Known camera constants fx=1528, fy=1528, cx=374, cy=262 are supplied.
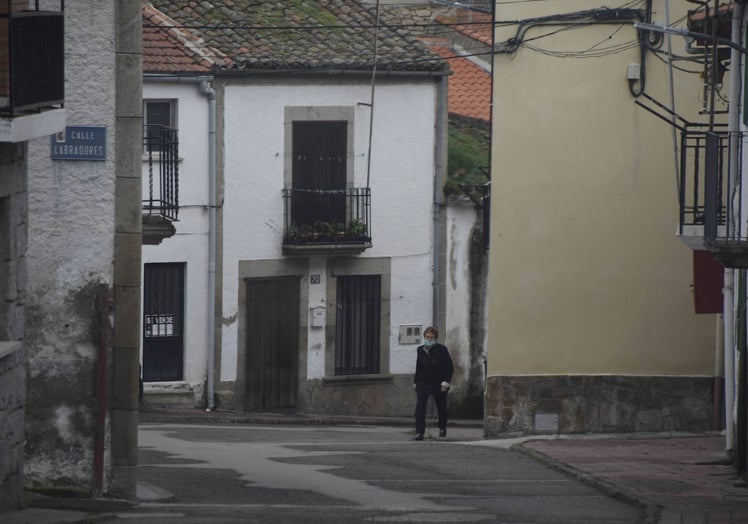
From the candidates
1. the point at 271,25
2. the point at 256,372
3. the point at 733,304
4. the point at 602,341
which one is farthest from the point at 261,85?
the point at 733,304

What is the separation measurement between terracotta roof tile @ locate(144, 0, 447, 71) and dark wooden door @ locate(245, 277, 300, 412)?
3.75 meters

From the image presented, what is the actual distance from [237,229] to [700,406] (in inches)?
361

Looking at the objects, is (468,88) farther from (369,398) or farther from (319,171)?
(369,398)

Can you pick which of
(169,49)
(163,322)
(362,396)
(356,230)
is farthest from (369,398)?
(169,49)

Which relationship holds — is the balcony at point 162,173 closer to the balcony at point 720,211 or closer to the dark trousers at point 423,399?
the dark trousers at point 423,399

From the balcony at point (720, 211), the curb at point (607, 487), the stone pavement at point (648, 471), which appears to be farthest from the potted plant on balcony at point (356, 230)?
the balcony at point (720, 211)

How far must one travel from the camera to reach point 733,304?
16.3 meters

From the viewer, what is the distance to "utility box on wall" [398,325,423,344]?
89.4 ft

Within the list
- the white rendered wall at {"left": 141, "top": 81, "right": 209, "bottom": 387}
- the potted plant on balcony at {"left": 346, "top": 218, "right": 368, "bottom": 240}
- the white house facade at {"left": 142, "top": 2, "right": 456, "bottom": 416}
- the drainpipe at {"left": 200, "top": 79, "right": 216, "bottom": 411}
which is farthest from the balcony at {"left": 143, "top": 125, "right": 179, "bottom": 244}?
the potted plant on balcony at {"left": 346, "top": 218, "right": 368, "bottom": 240}

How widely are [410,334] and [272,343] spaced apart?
2698 mm

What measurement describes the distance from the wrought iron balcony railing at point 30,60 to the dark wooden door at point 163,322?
1346cm

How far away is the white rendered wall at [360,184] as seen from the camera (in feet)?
84.0

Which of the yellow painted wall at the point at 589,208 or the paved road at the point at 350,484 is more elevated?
the yellow painted wall at the point at 589,208

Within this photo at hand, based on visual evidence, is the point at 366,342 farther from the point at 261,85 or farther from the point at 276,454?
the point at 276,454
